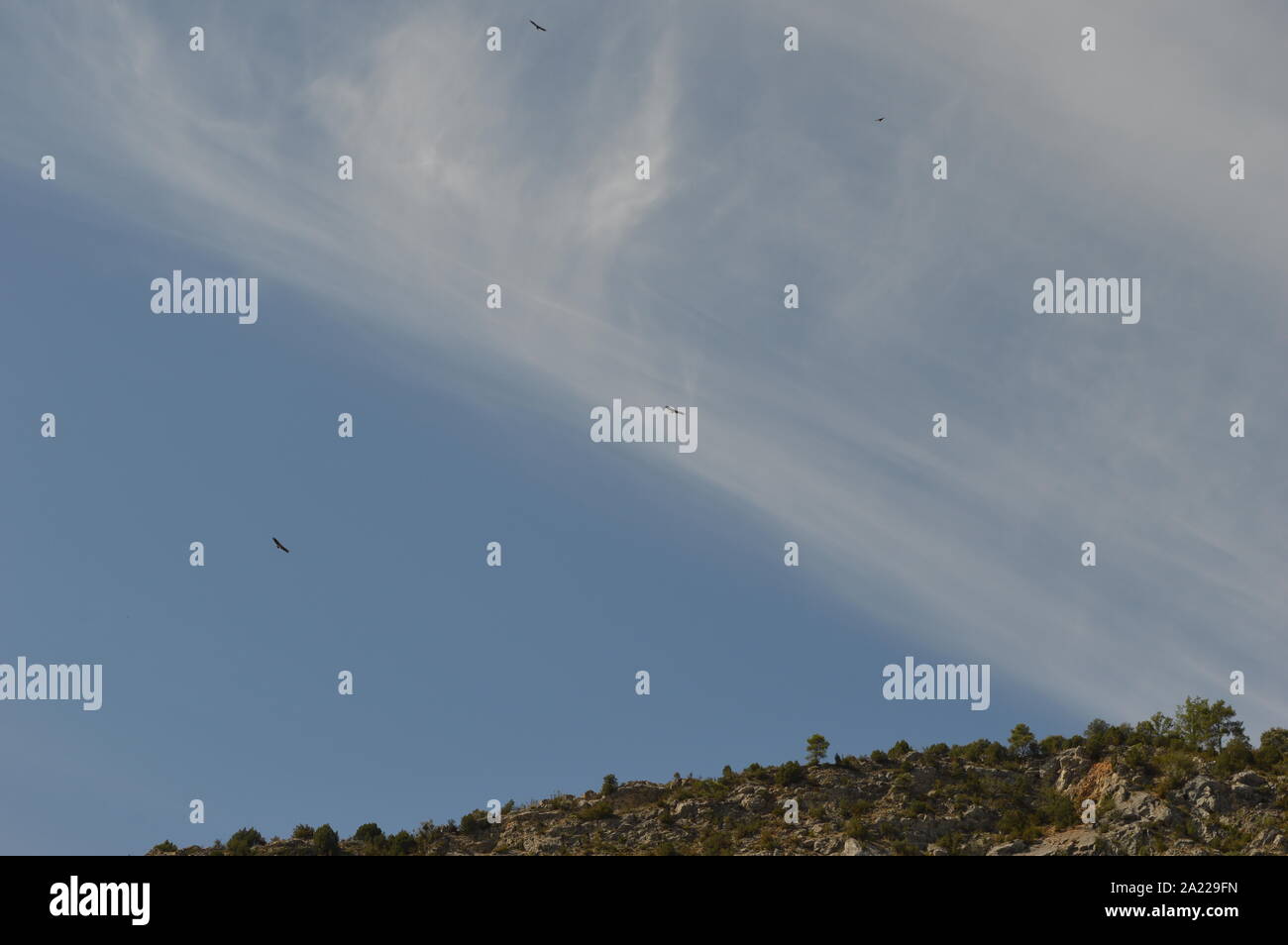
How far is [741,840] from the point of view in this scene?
88875 mm

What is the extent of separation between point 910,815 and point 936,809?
2.87 metres

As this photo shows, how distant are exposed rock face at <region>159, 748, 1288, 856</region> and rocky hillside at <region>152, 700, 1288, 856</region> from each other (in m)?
0.13

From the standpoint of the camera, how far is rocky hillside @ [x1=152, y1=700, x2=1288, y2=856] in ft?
273

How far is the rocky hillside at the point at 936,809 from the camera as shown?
83.2 meters

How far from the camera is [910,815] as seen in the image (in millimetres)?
89125

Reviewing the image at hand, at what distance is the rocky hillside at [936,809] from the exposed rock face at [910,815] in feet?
0.44

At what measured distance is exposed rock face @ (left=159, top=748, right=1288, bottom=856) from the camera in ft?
271

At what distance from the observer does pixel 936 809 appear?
91.0m

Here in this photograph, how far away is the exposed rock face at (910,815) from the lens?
82500 millimetres
